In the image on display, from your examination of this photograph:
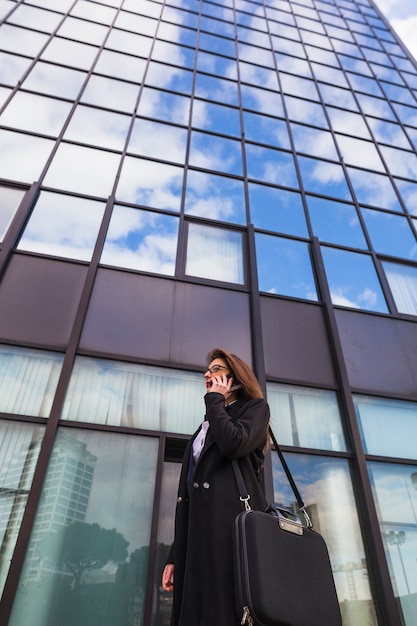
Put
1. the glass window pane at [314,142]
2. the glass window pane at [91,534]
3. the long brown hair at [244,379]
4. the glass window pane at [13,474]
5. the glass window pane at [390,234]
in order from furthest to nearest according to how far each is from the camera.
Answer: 1. the glass window pane at [314,142]
2. the glass window pane at [390,234]
3. the glass window pane at [13,474]
4. the glass window pane at [91,534]
5. the long brown hair at [244,379]

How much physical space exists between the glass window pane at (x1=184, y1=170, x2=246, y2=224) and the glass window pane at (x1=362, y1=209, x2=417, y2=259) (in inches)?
112

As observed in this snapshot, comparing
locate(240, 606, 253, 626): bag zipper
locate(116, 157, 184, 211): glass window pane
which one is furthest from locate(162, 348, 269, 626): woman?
locate(116, 157, 184, 211): glass window pane


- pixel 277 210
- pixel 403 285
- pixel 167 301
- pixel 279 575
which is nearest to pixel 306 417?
pixel 167 301

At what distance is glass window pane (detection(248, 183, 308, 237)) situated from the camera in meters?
8.38

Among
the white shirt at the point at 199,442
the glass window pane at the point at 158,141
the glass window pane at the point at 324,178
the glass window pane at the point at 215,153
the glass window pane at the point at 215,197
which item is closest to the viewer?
the white shirt at the point at 199,442

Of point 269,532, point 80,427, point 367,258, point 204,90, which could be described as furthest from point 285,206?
point 269,532

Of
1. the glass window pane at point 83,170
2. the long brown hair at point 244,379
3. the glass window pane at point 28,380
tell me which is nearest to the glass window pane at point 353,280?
the glass window pane at point 83,170

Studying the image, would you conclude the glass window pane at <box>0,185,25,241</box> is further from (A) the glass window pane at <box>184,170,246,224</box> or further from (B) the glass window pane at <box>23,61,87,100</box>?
(B) the glass window pane at <box>23,61,87,100</box>

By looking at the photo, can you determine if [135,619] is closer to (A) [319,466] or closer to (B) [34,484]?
(B) [34,484]

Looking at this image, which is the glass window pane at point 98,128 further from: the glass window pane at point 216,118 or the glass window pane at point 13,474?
the glass window pane at point 13,474

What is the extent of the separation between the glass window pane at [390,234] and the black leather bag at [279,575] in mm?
7617

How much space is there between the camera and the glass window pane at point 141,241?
6.83 meters

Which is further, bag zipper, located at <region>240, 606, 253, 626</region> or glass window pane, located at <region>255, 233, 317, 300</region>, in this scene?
glass window pane, located at <region>255, 233, 317, 300</region>

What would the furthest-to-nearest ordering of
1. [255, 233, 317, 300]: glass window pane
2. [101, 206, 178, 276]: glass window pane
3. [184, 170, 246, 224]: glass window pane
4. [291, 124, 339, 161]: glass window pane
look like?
1. [291, 124, 339, 161]: glass window pane
2. [184, 170, 246, 224]: glass window pane
3. [255, 233, 317, 300]: glass window pane
4. [101, 206, 178, 276]: glass window pane
